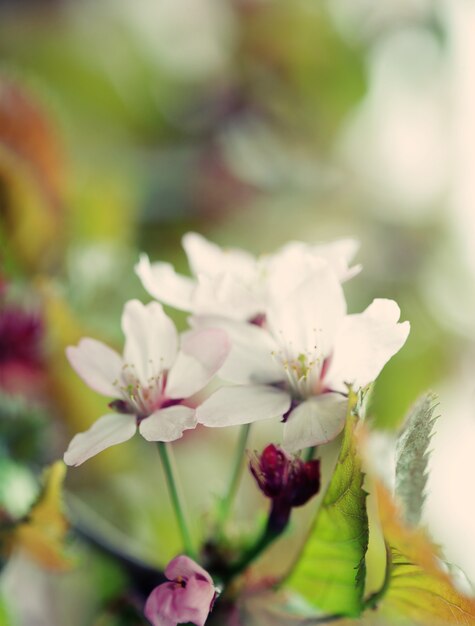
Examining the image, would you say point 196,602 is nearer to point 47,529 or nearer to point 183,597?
point 183,597

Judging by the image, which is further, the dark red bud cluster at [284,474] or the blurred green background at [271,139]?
the blurred green background at [271,139]

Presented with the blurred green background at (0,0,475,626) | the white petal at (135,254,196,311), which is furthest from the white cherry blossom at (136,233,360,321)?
the blurred green background at (0,0,475,626)

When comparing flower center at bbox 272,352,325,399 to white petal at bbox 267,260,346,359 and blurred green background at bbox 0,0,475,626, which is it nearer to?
white petal at bbox 267,260,346,359

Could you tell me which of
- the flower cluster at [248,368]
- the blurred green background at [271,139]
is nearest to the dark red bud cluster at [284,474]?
the flower cluster at [248,368]

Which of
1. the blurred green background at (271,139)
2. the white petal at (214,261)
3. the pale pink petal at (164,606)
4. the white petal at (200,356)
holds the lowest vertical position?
the pale pink petal at (164,606)

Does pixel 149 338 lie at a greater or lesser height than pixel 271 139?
lesser

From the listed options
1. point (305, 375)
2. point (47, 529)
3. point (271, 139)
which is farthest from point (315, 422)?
point (271, 139)

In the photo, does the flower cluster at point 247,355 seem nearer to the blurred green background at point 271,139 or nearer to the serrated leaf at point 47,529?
the serrated leaf at point 47,529
